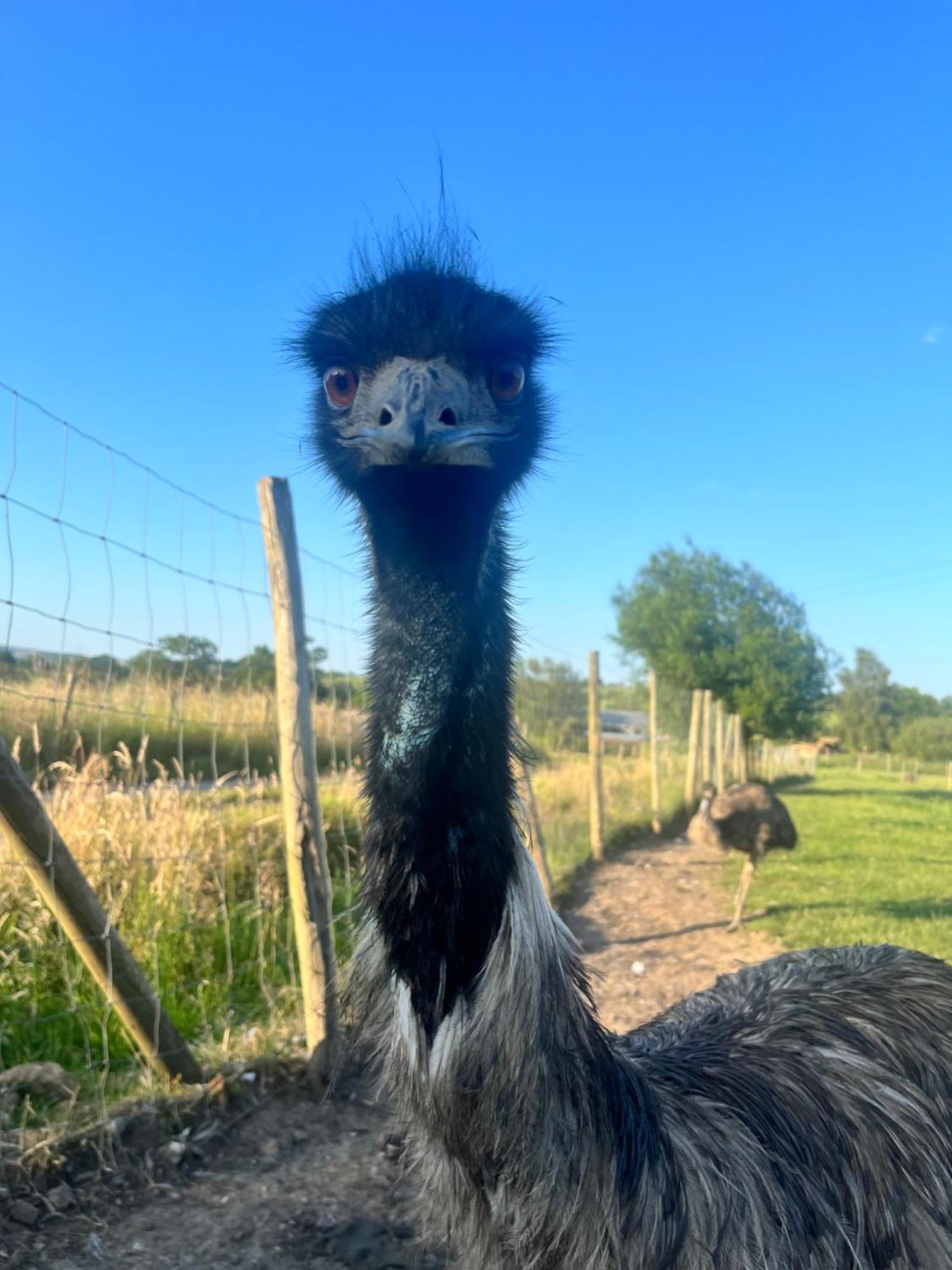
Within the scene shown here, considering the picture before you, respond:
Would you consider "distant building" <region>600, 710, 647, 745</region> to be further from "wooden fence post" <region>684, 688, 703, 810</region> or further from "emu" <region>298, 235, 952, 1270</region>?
"emu" <region>298, 235, 952, 1270</region>

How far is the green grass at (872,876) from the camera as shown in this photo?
19.5 feet

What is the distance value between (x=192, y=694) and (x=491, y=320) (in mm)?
3844

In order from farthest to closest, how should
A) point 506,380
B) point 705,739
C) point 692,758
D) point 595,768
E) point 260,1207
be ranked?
point 705,739
point 692,758
point 595,768
point 260,1207
point 506,380

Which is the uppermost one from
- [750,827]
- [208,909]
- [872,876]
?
[750,827]

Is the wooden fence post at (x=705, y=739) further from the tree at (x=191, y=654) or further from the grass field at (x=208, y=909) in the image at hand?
the tree at (x=191, y=654)

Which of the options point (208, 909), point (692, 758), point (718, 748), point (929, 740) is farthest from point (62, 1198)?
point (718, 748)

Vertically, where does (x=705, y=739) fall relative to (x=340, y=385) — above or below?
below

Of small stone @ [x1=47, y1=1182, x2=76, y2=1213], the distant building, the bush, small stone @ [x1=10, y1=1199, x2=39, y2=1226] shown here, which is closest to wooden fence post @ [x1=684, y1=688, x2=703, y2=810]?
the distant building

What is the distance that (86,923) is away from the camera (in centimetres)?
306

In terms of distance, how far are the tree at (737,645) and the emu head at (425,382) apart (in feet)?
76.1

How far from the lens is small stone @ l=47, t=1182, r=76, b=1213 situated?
2848mm

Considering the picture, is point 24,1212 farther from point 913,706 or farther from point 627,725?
point 627,725

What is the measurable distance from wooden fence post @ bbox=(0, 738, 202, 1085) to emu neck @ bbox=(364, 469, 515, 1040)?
1.65m

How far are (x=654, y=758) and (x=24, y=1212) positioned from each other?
9306 millimetres
